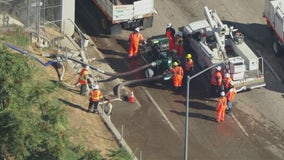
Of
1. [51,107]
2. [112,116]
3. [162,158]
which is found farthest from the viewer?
[112,116]

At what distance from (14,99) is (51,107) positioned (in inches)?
45.1

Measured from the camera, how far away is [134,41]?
36.2m

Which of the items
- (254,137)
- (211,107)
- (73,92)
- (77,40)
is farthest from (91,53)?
(254,137)

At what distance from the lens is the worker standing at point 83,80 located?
3275 cm

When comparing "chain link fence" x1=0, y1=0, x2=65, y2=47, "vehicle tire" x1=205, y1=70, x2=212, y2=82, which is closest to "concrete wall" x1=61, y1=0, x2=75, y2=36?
"chain link fence" x1=0, y1=0, x2=65, y2=47

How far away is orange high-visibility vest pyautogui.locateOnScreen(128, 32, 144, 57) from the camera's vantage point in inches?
1423

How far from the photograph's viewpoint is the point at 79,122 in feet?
104

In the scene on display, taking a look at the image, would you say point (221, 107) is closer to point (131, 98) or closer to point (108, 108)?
point (131, 98)

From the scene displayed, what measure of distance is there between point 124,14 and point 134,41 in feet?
5.22

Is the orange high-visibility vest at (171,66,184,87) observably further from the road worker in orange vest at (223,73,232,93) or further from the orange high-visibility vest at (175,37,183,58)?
the orange high-visibility vest at (175,37,183,58)

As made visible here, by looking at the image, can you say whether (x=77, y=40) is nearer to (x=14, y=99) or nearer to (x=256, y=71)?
(x=256, y=71)

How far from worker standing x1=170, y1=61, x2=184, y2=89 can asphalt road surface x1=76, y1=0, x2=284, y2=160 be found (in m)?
0.54

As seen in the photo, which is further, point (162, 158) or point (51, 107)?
point (162, 158)

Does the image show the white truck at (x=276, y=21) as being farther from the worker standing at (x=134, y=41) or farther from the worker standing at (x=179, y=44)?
the worker standing at (x=134, y=41)
